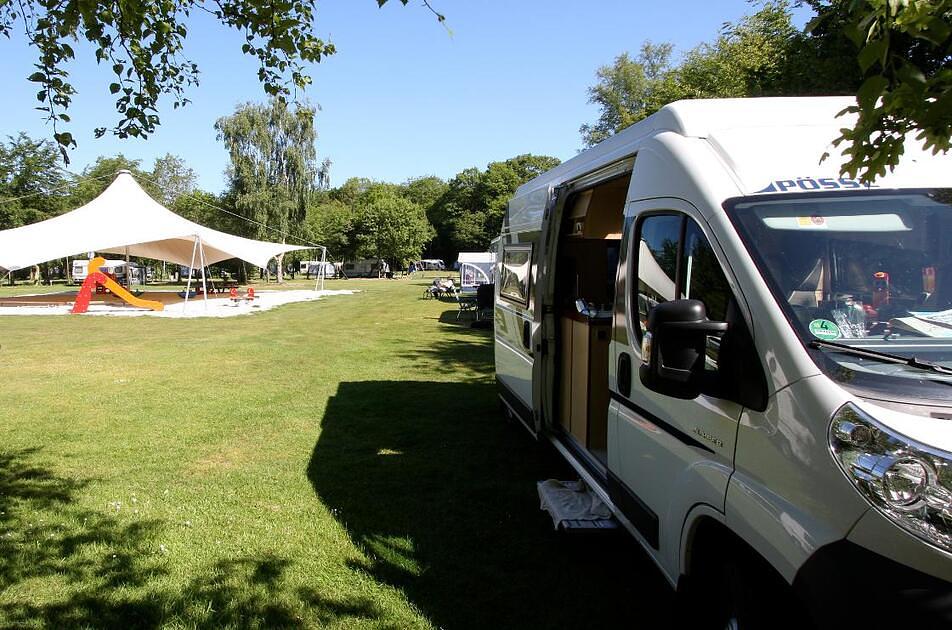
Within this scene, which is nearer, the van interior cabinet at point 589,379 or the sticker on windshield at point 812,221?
the sticker on windshield at point 812,221

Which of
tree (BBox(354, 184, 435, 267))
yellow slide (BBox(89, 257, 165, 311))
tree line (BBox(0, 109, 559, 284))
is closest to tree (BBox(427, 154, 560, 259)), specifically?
tree line (BBox(0, 109, 559, 284))

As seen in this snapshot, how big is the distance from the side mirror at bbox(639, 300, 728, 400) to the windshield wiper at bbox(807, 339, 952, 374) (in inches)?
13.0

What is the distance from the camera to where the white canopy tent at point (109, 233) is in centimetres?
2284

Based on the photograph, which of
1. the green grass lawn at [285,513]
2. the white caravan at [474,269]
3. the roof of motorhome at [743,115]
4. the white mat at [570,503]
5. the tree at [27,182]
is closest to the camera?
the roof of motorhome at [743,115]

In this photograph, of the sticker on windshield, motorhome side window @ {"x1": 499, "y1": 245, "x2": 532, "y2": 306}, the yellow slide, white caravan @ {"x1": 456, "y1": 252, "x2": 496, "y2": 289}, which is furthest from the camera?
white caravan @ {"x1": 456, "y1": 252, "x2": 496, "y2": 289}

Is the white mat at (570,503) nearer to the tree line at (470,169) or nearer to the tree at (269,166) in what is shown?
the tree line at (470,169)

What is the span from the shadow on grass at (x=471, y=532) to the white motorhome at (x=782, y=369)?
57 centimetres

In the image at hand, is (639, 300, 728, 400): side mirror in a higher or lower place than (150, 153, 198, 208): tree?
lower

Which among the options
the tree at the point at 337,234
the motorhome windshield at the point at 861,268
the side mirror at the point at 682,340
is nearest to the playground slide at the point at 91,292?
the side mirror at the point at 682,340

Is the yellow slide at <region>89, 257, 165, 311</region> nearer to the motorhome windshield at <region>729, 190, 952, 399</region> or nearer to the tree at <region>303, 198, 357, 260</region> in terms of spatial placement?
the motorhome windshield at <region>729, 190, 952, 399</region>

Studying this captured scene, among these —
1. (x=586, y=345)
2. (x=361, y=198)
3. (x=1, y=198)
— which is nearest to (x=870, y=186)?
(x=586, y=345)

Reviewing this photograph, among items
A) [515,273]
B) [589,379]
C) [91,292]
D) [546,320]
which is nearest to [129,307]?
[91,292]

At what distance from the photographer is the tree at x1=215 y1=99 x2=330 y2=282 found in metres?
47.8

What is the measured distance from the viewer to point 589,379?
481 centimetres
